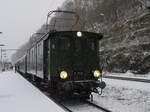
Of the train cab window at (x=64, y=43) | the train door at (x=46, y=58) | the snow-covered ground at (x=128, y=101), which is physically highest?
the train cab window at (x=64, y=43)

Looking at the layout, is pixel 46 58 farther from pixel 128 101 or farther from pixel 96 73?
pixel 128 101

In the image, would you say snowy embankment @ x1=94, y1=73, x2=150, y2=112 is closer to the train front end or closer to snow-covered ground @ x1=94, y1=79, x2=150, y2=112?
snow-covered ground @ x1=94, y1=79, x2=150, y2=112

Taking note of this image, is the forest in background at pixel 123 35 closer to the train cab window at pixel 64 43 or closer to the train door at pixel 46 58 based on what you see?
the train door at pixel 46 58

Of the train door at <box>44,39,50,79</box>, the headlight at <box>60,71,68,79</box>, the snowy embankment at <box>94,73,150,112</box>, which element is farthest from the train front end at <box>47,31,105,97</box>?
the snowy embankment at <box>94,73,150,112</box>

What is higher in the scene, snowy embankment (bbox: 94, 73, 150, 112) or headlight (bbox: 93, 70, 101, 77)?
headlight (bbox: 93, 70, 101, 77)

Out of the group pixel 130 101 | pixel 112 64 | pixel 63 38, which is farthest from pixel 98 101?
pixel 112 64

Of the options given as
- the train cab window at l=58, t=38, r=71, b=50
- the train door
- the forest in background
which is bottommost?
the train door

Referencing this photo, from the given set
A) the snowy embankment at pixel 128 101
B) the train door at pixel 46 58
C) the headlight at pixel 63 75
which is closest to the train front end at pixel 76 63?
the headlight at pixel 63 75

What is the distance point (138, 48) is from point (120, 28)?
10.6 metres

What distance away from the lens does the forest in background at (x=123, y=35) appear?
3872cm

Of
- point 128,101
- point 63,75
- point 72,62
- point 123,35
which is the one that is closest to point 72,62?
point 72,62

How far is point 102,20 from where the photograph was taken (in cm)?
6506

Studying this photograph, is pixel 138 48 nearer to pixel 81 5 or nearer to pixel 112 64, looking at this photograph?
pixel 112 64

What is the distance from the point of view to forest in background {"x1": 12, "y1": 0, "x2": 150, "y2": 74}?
127 feet
